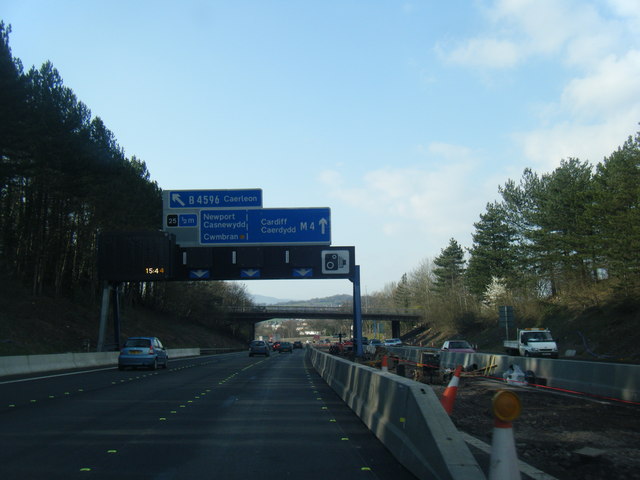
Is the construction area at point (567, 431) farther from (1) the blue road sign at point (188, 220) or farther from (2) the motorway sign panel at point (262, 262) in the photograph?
(1) the blue road sign at point (188, 220)

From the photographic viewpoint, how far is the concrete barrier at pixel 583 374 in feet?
45.0

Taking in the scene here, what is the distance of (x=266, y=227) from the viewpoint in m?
32.9

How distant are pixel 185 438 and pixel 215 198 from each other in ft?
79.3

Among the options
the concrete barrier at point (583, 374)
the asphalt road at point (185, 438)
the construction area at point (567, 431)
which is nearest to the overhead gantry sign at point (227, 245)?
the concrete barrier at point (583, 374)

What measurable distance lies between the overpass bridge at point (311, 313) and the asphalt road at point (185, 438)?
8134cm

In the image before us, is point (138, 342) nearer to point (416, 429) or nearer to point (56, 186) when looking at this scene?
point (56, 186)

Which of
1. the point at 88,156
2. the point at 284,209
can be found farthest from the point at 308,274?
the point at 88,156

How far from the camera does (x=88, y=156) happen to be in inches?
1571

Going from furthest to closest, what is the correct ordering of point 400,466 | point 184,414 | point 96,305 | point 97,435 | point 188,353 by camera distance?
1. point 188,353
2. point 96,305
3. point 184,414
4. point 97,435
5. point 400,466

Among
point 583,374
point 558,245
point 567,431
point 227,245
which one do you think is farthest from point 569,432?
point 558,245

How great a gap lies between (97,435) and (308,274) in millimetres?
24181

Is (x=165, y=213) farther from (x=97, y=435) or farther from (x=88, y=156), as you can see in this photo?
(x=97, y=435)

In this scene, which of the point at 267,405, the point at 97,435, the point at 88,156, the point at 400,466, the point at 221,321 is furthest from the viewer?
the point at 221,321

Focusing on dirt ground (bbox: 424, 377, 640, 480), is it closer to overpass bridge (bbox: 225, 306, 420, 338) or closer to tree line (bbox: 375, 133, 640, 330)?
tree line (bbox: 375, 133, 640, 330)
